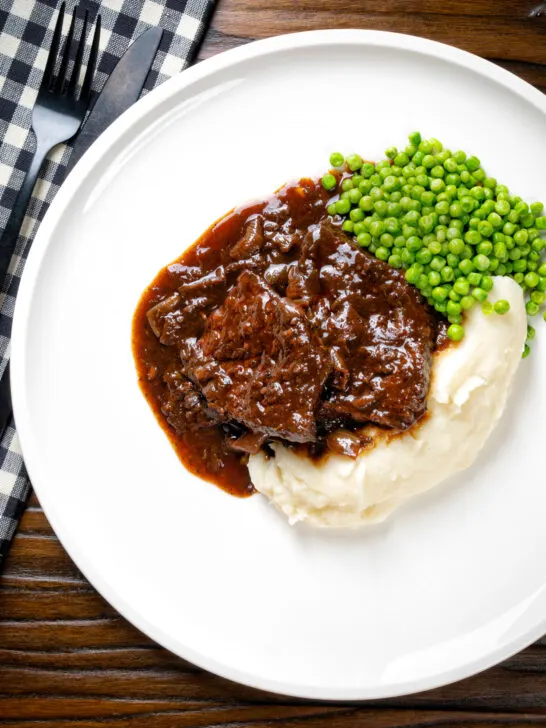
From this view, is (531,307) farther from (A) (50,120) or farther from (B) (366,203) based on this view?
(A) (50,120)

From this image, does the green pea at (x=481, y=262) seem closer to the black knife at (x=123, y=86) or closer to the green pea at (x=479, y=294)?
the green pea at (x=479, y=294)

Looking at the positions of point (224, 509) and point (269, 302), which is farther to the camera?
point (224, 509)

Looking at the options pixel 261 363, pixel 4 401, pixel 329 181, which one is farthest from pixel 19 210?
pixel 329 181

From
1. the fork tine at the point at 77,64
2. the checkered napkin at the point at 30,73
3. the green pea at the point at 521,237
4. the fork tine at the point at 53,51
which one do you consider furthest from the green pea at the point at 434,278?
the fork tine at the point at 53,51

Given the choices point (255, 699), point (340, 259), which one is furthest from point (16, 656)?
point (340, 259)

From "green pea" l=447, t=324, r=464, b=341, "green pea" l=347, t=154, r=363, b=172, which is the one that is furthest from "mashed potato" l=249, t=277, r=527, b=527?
"green pea" l=347, t=154, r=363, b=172

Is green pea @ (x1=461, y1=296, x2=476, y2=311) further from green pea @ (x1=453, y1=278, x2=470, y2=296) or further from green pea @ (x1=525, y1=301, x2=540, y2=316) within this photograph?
green pea @ (x1=525, y1=301, x2=540, y2=316)

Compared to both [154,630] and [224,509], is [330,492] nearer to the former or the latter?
[224,509]

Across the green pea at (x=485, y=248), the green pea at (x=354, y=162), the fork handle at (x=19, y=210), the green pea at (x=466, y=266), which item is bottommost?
the fork handle at (x=19, y=210)
